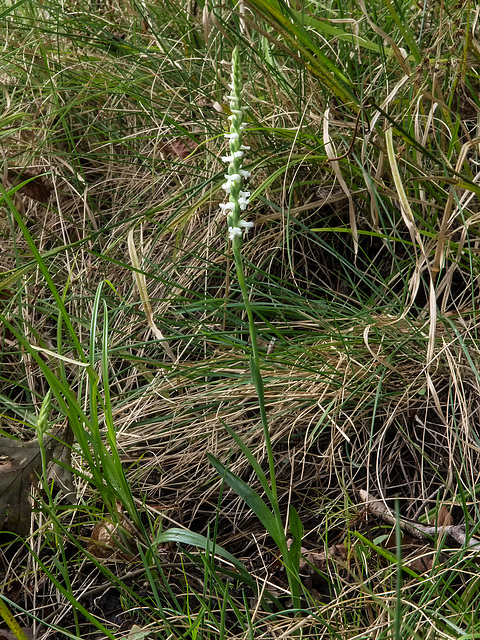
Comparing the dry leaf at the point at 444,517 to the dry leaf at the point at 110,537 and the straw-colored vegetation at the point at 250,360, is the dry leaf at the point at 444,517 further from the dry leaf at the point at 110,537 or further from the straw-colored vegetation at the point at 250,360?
the dry leaf at the point at 110,537

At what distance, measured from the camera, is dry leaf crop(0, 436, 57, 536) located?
3.99 ft

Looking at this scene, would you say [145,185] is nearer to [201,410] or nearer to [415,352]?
[201,410]

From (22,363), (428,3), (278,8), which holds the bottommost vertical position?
(22,363)

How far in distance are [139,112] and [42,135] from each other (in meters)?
0.41

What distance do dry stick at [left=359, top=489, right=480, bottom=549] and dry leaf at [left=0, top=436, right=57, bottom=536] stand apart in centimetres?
69

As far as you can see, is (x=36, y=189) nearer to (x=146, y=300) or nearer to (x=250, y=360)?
(x=146, y=300)

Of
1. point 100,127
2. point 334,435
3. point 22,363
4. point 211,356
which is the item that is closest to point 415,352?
point 334,435

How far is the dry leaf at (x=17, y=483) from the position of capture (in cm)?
122

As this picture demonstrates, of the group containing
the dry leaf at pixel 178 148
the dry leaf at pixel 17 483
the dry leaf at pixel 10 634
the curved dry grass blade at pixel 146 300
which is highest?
the dry leaf at pixel 178 148

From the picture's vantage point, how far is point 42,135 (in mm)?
2215

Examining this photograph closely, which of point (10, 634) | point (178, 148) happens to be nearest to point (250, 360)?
point (10, 634)

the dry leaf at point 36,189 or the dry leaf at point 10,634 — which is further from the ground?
the dry leaf at point 36,189

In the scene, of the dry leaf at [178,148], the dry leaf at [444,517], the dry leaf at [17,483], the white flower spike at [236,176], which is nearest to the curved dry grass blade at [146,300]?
the dry leaf at [17,483]

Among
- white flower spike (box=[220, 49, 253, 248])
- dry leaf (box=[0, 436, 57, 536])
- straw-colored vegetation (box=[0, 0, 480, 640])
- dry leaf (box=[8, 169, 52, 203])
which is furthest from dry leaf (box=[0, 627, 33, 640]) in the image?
dry leaf (box=[8, 169, 52, 203])
